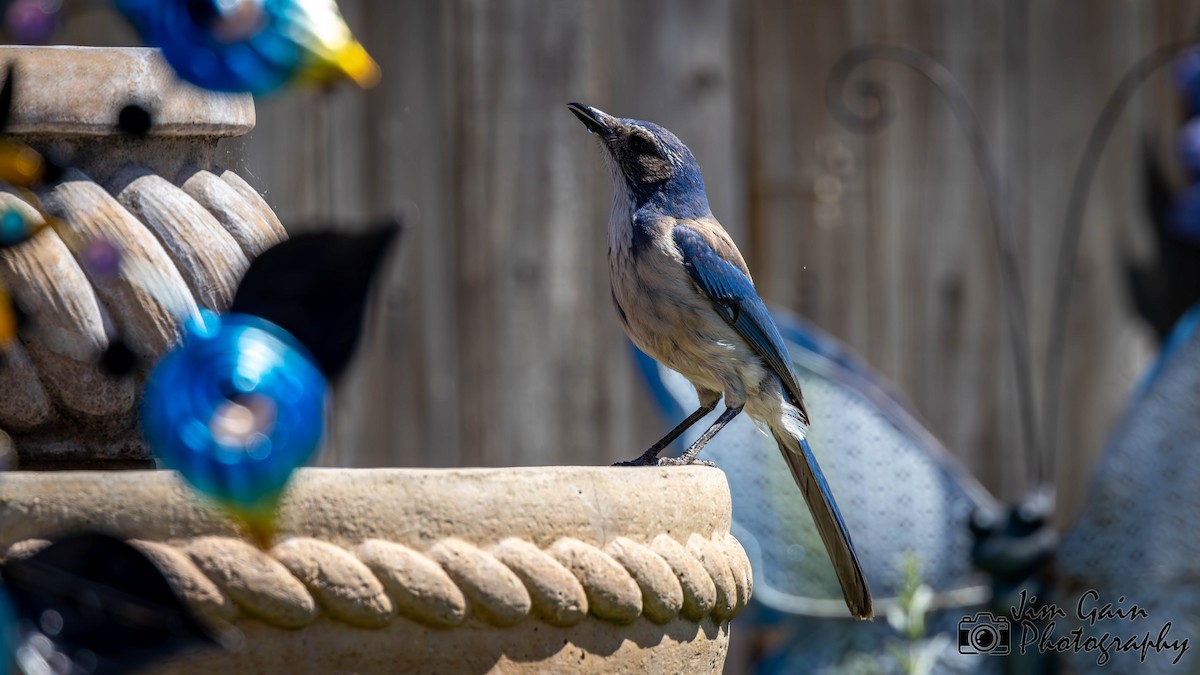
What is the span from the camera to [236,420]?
3.93 feet

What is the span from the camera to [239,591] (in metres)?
1.50

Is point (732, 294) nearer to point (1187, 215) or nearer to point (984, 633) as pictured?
point (984, 633)

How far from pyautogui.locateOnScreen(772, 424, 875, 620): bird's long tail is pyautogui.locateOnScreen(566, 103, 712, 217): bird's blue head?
1.51ft

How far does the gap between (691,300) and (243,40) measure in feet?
5.25

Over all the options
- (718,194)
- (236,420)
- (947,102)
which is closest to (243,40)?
(236,420)

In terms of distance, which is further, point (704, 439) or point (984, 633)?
point (984, 633)

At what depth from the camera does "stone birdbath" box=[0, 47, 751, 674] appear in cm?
153

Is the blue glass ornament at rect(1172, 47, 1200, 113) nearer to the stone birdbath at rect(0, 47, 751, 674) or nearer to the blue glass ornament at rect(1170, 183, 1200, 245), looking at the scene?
the blue glass ornament at rect(1170, 183, 1200, 245)

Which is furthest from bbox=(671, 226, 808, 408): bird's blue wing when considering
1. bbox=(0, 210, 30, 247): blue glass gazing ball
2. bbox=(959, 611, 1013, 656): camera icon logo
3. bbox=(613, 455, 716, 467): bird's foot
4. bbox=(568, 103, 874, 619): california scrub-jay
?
bbox=(0, 210, 30, 247): blue glass gazing ball

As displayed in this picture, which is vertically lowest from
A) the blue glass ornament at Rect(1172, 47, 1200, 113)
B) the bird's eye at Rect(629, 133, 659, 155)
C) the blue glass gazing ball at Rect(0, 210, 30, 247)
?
the blue glass ornament at Rect(1172, 47, 1200, 113)

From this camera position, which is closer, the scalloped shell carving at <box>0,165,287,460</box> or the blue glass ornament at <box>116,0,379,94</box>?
the blue glass ornament at <box>116,0,379,94</box>

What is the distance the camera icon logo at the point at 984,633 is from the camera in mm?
3734

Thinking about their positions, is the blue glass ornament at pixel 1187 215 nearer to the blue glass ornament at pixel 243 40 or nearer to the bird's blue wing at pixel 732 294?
the bird's blue wing at pixel 732 294

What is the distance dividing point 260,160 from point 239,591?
9.47 feet
